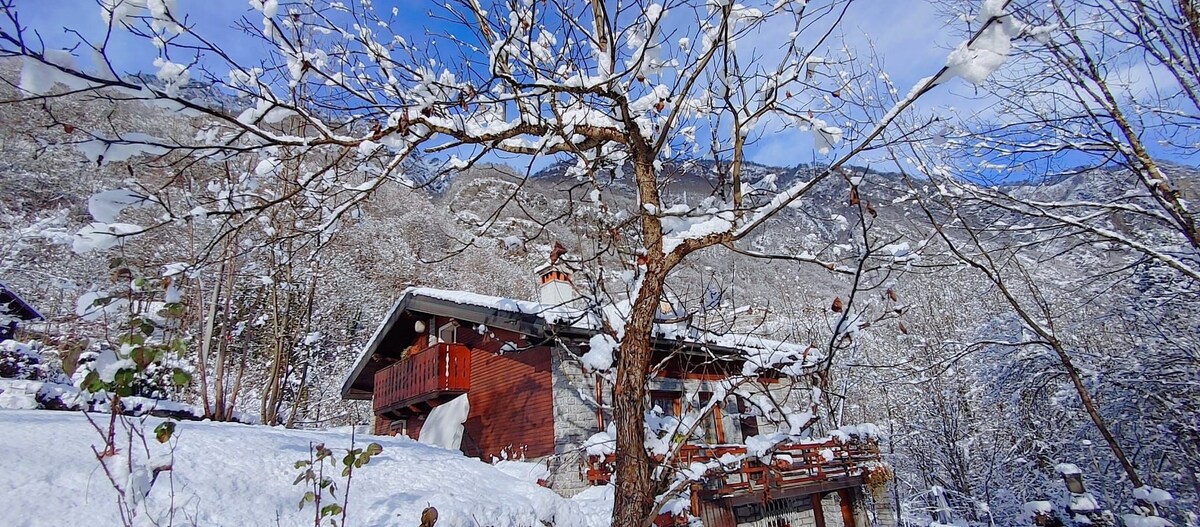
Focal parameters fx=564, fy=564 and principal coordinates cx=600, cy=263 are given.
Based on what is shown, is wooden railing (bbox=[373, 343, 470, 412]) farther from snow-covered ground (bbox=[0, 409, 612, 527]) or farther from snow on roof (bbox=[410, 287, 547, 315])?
snow-covered ground (bbox=[0, 409, 612, 527])

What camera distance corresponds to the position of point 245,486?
6.56 m

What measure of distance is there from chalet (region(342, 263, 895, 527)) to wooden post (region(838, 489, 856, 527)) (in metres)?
0.03

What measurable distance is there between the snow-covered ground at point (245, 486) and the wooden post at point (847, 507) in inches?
302

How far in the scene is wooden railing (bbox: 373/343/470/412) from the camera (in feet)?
40.8

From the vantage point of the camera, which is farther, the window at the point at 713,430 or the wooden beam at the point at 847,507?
the wooden beam at the point at 847,507

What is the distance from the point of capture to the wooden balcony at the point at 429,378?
40.9 feet

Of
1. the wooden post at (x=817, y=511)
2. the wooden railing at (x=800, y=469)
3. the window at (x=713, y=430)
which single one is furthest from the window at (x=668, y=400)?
the wooden post at (x=817, y=511)

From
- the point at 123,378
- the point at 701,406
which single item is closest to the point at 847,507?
the point at 701,406

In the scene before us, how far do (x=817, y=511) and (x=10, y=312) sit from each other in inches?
857

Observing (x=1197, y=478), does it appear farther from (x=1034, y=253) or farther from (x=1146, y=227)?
(x=1034, y=253)

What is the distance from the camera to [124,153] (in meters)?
2.05

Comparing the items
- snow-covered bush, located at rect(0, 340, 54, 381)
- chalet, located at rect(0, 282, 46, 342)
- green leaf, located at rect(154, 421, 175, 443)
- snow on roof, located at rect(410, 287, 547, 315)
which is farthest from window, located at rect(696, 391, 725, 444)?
chalet, located at rect(0, 282, 46, 342)

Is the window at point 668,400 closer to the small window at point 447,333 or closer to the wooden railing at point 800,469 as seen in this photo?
the wooden railing at point 800,469

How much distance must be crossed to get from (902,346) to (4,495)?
28109 mm
